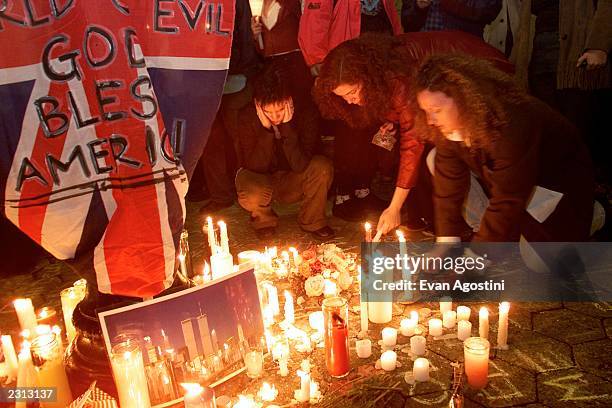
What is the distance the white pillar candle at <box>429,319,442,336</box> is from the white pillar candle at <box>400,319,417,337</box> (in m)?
0.11

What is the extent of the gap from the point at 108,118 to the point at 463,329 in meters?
2.50

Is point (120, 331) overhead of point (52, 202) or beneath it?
beneath

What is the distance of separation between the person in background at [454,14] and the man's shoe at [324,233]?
2357mm

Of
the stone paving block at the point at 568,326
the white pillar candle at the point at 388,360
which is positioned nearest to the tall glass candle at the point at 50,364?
the white pillar candle at the point at 388,360

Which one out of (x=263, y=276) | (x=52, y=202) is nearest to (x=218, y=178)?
Result: (x=263, y=276)

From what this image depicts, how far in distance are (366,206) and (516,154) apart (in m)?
2.53

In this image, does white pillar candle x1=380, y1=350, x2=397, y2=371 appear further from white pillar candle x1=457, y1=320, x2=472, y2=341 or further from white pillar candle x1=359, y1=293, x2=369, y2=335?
white pillar candle x1=457, y1=320, x2=472, y2=341

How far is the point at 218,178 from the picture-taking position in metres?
6.33

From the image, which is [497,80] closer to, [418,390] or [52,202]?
[418,390]

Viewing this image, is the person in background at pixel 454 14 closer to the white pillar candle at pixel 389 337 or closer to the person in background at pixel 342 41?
the person in background at pixel 342 41

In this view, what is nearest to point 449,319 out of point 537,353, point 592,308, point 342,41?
point 537,353

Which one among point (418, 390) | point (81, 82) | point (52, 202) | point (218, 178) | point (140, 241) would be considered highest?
point (81, 82)

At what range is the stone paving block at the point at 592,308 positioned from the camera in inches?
145

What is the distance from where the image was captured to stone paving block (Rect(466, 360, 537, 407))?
290 centimetres
